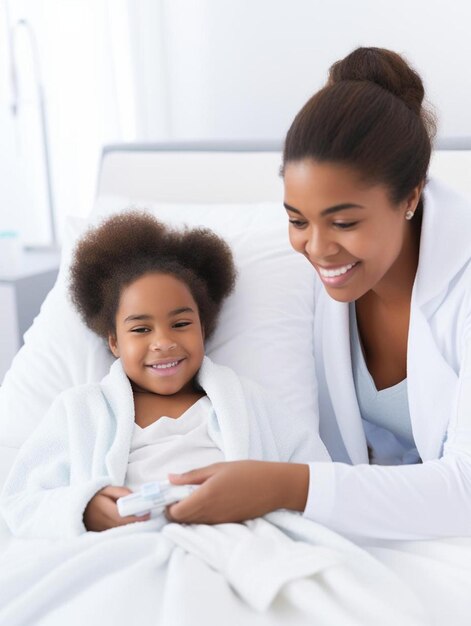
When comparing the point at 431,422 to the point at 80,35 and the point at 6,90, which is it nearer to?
the point at 80,35

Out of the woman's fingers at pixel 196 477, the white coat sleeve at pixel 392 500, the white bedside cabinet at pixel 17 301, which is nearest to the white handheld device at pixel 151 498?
the woman's fingers at pixel 196 477

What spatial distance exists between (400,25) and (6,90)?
1671mm

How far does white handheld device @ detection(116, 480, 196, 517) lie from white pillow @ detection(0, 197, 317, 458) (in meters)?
0.41

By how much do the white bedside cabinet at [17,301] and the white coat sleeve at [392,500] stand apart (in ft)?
5.60

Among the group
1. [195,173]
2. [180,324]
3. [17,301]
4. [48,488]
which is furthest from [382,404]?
[17,301]

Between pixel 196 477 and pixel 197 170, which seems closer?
pixel 196 477

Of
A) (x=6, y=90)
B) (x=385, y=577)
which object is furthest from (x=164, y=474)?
(x=6, y=90)

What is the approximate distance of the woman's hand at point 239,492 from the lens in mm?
1306

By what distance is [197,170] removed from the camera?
8.05 ft

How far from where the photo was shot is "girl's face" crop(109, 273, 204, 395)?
5.42 feet

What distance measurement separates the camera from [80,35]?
124 inches

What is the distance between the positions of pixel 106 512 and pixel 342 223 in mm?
613

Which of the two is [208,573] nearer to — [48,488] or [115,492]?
[115,492]

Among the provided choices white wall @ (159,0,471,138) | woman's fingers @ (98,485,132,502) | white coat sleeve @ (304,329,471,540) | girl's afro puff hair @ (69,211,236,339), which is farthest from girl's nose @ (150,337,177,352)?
white wall @ (159,0,471,138)
